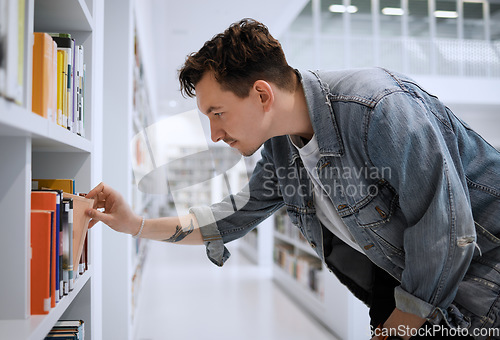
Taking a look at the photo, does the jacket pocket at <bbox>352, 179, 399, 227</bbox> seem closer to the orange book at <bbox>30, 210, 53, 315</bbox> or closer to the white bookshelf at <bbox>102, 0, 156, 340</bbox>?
the orange book at <bbox>30, 210, 53, 315</bbox>

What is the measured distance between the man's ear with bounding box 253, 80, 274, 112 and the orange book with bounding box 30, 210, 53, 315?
0.57 m

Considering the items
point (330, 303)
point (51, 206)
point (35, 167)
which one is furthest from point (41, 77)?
point (330, 303)

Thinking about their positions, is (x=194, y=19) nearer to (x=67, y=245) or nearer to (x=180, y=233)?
(x=180, y=233)

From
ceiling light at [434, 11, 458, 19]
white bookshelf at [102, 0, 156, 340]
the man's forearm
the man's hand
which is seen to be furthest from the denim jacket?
ceiling light at [434, 11, 458, 19]

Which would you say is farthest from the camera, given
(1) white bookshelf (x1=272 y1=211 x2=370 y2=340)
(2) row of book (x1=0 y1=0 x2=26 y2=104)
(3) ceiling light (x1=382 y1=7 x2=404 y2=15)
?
(3) ceiling light (x1=382 y1=7 x2=404 y2=15)

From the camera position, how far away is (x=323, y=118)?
1.03m

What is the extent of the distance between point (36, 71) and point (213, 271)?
4.63 m

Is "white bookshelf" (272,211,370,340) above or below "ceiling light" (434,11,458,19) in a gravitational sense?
below

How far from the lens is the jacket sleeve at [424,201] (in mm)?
847

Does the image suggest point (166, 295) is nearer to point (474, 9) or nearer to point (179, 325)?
point (179, 325)

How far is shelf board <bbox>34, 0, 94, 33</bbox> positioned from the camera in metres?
1.06

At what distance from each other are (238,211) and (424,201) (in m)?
0.65

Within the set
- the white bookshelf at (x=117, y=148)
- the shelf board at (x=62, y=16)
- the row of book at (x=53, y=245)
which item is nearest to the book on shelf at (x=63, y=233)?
the row of book at (x=53, y=245)

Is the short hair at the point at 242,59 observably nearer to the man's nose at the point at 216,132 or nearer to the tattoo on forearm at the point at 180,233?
the man's nose at the point at 216,132
